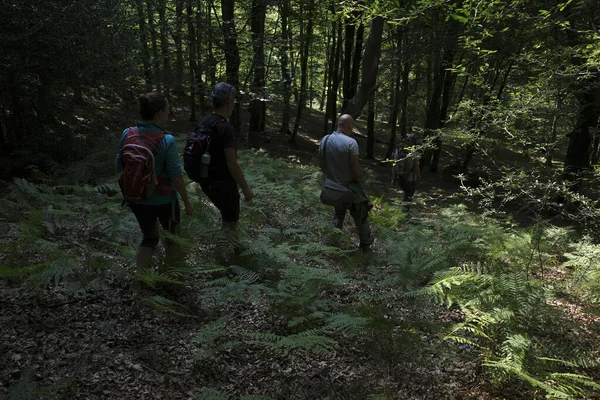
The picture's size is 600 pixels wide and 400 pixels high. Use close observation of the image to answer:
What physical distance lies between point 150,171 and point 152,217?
0.54 metres

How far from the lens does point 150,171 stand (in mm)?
3393

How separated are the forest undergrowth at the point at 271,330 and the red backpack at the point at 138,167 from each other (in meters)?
0.61

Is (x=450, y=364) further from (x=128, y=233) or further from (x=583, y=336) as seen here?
(x=128, y=233)

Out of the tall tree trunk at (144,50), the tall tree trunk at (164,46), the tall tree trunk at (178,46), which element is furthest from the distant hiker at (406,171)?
the tall tree trunk at (164,46)

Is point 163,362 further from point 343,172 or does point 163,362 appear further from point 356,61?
point 356,61

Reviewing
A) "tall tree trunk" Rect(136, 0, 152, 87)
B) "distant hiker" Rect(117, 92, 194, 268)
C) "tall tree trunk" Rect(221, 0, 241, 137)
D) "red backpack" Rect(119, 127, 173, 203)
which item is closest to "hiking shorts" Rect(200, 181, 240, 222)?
"distant hiker" Rect(117, 92, 194, 268)

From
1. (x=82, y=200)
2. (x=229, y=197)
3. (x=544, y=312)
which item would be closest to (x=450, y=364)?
(x=544, y=312)

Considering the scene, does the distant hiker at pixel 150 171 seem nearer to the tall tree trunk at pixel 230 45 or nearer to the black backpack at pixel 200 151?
the black backpack at pixel 200 151

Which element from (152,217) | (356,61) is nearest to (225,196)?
(152,217)

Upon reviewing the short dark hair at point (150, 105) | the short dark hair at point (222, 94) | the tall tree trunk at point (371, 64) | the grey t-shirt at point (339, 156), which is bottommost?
the grey t-shirt at point (339, 156)

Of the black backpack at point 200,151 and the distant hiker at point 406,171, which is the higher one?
the black backpack at point 200,151

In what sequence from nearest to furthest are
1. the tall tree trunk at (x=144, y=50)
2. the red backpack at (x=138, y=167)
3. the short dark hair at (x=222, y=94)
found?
the red backpack at (x=138, y=167) < the short dark hair at (x=222, y=94) < the tall tree trunk at (x=144, y=50)

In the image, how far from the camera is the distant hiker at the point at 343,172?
5.27 metres

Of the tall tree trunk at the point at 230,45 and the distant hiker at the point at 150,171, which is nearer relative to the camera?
the distant hiker at the point at 150,171
